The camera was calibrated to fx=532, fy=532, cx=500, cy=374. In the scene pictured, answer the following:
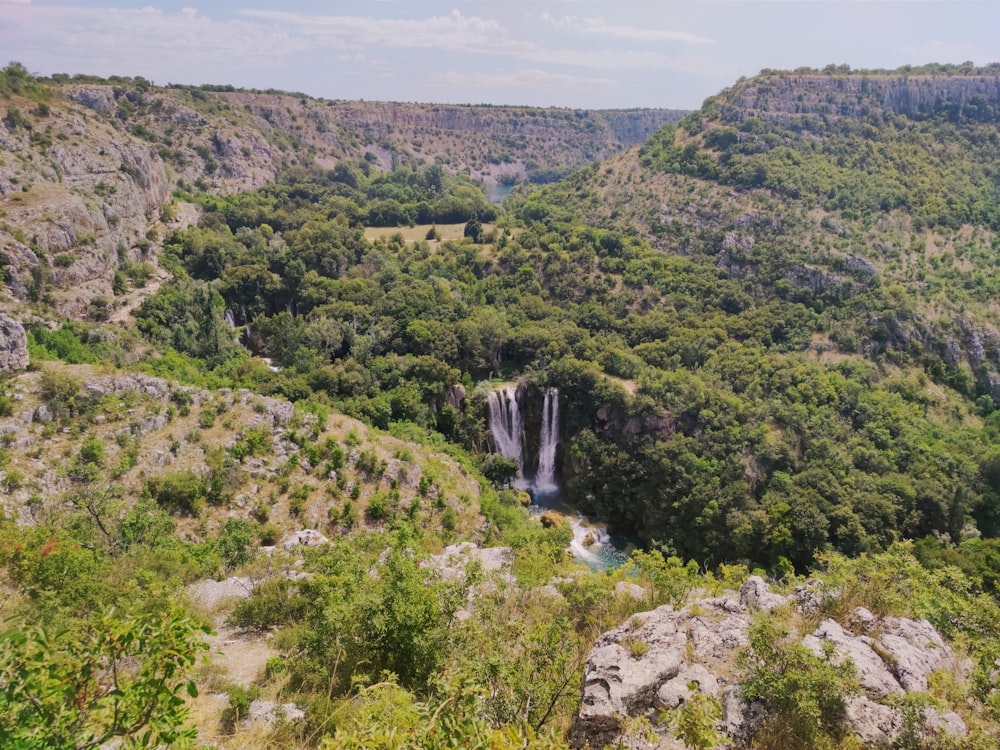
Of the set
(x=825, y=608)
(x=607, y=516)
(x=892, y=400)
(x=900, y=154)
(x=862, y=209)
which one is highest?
(x=900, y=154)

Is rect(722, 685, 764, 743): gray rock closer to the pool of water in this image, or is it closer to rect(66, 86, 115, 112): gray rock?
the pool of water

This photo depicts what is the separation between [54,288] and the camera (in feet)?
127

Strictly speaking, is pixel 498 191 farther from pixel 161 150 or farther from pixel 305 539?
pixel 305 539

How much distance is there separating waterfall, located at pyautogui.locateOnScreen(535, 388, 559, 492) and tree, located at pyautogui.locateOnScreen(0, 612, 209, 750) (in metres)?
40.4

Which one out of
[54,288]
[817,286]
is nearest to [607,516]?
[817,286]

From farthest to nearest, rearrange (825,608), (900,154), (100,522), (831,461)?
(900,154) → (831,461) → (100,522) → (825,608)

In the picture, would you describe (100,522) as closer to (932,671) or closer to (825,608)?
(825,608)

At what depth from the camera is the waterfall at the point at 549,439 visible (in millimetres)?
44656

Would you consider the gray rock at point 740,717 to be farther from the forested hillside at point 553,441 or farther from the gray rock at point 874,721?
the gray rock at point 874,721

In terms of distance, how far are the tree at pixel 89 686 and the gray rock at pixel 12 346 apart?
100 ft

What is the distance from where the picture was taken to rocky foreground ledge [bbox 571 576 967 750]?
30.2ft

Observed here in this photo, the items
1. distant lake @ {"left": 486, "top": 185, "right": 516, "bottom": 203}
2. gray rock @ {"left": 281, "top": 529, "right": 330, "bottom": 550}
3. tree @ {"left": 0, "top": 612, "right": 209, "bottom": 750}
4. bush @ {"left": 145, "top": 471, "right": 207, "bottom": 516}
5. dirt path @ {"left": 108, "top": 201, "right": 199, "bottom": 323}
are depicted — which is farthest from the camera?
distant lake @ {"left": 486, "top": 185, "right": 516, "bottom": 203}

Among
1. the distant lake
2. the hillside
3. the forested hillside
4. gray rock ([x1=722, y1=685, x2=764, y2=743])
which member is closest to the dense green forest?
the forested hillside

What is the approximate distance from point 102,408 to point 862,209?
74.0m
